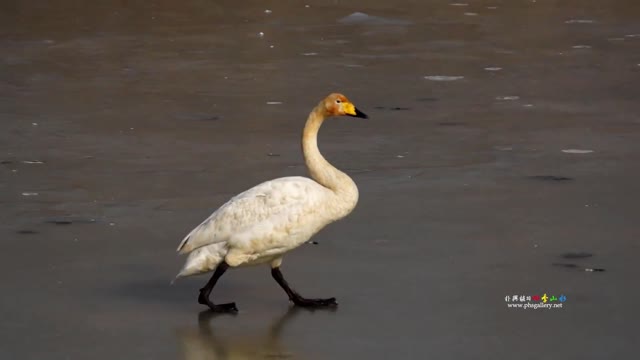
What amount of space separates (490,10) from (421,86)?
5726 millimetres

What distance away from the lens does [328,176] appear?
333 inches

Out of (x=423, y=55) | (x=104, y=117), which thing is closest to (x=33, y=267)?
(x=104, y=117)

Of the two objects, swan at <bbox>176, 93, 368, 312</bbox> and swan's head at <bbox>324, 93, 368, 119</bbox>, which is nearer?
swan at <bbox>176, 93, 368, 312</bbox>

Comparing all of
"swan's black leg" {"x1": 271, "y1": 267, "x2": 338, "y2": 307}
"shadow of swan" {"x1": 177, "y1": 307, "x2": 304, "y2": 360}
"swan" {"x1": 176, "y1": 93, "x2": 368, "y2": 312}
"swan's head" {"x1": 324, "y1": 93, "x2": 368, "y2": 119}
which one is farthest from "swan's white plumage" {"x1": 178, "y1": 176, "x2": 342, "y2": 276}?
"swan's head" {"x1": 324, "y1": 93, "x2": 368, "y2": 119}

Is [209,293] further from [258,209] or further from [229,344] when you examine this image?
[229,344]

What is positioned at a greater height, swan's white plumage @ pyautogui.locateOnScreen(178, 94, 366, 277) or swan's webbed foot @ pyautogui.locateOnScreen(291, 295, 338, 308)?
swan's white plumage @ pyautogui.locateOnScreen(178, 94, 366, 277)

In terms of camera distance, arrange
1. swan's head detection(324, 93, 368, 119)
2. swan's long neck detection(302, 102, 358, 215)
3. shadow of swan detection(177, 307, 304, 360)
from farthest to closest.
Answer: swan's head detection(324, 93, 368, 119), swan's long neck detection(302, 102, 358, 215), shadow of swan detection(177, 307, 304, 360)

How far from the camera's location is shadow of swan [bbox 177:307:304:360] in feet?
24.3

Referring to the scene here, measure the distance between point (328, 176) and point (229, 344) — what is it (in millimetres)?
1315

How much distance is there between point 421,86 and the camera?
50.7ft

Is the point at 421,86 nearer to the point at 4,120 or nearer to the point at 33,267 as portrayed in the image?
the point at 4,120

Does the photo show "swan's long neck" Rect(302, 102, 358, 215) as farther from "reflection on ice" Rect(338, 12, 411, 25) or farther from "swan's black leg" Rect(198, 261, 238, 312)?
"reflection on ice" Rect(338, 12, 411, 25)

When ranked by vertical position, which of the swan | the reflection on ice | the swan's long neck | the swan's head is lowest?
the reflection on ice

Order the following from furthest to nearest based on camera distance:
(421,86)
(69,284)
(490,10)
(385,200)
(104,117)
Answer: (490,10) < (421,86) < (104,117) < (385,200) < (69,284)
